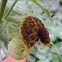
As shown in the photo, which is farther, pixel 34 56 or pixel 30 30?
pixel 34 56

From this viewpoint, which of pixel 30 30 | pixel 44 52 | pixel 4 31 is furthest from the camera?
pixel 44 52

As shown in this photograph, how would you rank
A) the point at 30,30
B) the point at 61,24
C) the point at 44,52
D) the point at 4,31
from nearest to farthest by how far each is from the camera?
the point at 30,30
the point at 4,31
the point at 44,52
the point at 61,24

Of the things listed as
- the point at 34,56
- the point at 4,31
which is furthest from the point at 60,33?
the point at 4,31

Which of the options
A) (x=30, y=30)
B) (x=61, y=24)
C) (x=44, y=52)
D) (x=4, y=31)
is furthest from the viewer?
(x=61, y=24)

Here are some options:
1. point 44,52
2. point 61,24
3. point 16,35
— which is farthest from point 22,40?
point 61,24

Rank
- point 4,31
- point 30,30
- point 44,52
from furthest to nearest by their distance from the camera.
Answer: point 44,52 → point 4,31 → point 30,30

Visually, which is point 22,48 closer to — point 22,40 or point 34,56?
point 22,40

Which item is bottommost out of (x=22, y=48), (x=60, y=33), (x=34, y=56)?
(x=34, y=56)

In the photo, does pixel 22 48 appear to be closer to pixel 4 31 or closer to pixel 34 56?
pixel 4 31

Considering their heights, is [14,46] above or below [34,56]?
above
